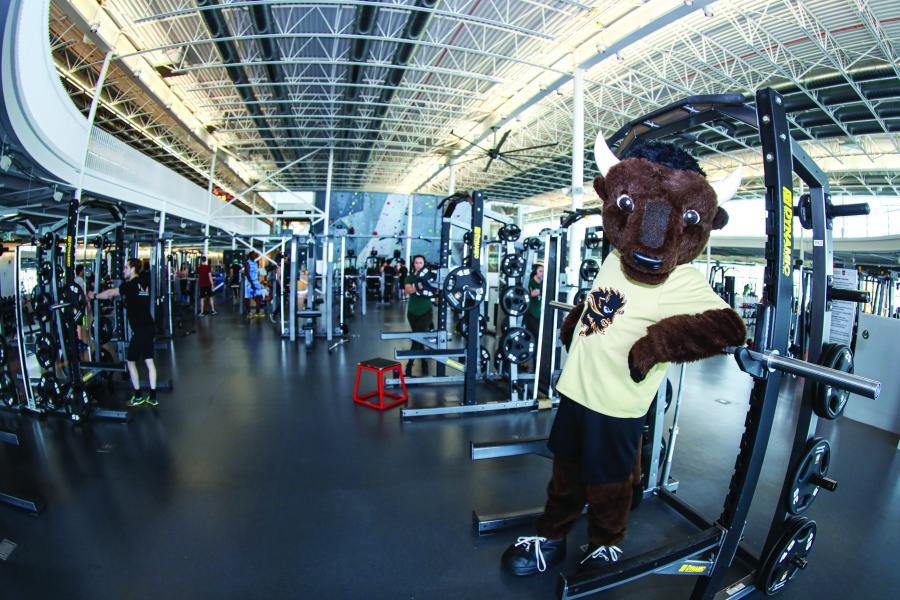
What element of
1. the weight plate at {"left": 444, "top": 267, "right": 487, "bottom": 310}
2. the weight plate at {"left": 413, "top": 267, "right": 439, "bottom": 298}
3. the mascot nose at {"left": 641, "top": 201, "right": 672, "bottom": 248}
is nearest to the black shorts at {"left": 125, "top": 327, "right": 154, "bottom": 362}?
the weight plate at {"left": 413, "top": 267, "right": 439, "bottom": 298}

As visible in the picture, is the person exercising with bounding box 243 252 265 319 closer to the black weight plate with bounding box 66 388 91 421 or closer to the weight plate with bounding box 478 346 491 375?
the black weight plate with bounding box 66 388 91 421

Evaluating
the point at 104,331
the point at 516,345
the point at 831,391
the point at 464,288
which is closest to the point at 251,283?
the point at 104,331

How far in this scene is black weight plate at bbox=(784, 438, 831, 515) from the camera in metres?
1.73

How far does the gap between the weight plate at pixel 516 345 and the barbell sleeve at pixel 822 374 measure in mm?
2703

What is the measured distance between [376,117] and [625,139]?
10670 millimetres

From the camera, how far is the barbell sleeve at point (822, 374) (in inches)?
45.7

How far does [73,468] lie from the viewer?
2.96 metres

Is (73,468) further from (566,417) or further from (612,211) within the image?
(612,211)

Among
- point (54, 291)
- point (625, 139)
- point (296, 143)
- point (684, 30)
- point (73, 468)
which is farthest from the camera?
point (296, 143)

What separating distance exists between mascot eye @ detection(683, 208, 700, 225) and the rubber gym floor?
1685 mm

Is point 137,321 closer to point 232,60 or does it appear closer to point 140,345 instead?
point 140,345

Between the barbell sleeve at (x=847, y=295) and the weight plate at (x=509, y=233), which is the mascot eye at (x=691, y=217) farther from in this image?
the weight plate at (x=509, y=233)

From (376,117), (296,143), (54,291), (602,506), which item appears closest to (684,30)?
(376,117)

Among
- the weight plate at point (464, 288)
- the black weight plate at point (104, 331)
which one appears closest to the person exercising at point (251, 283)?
the black weight plate at point (104, 331)
